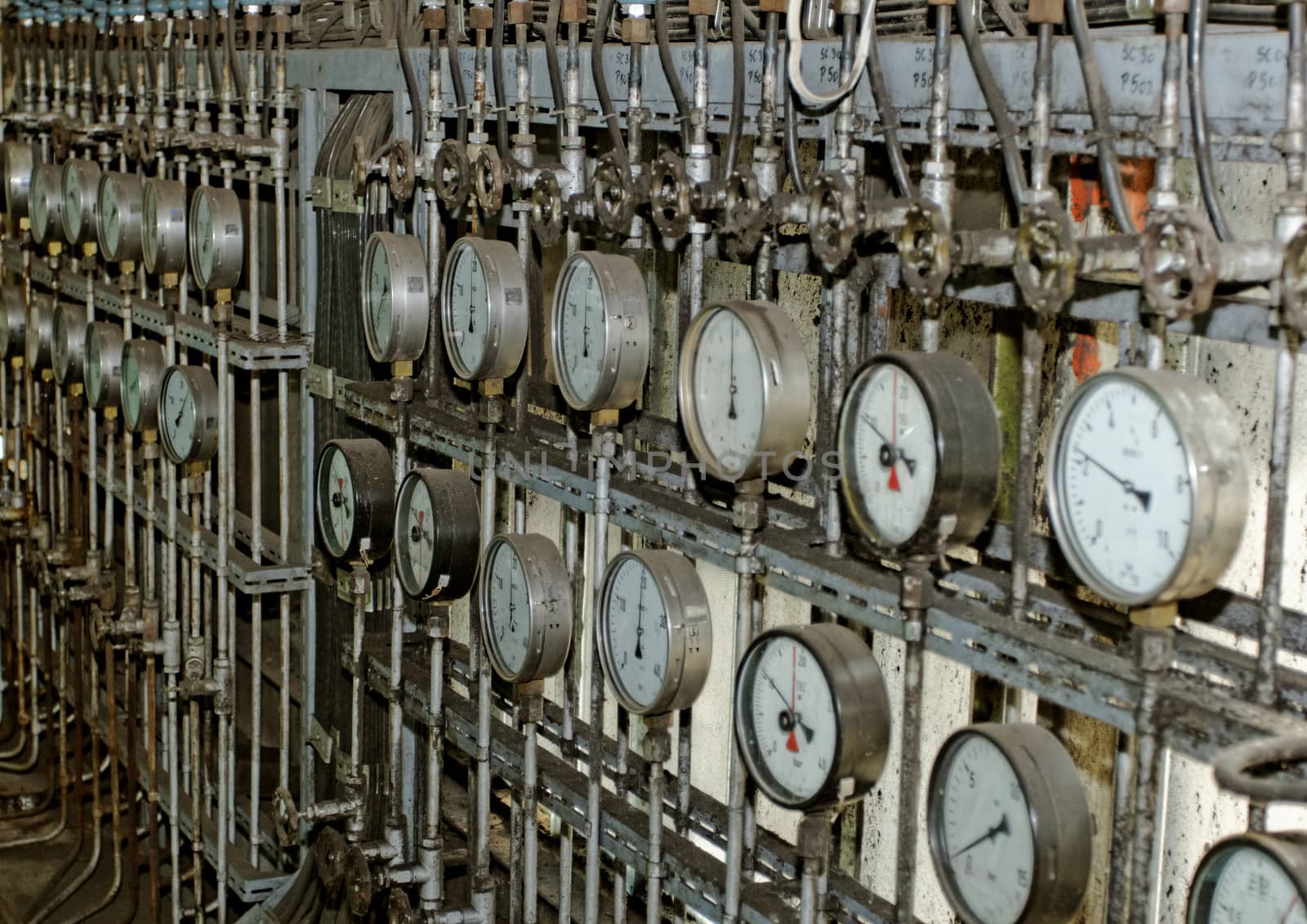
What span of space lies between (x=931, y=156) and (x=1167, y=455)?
56 centimetres

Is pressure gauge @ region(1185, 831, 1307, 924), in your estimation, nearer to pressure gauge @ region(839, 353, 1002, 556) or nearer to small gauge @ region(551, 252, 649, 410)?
pressure gauge @ region(839, 353, 1002, 556)

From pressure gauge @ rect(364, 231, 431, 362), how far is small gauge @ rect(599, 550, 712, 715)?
83 cm

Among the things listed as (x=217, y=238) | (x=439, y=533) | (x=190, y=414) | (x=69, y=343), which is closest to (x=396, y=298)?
(x=439, y=533)

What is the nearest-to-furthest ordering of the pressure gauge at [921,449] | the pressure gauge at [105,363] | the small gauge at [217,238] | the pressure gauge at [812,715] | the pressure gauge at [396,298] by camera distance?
the pressure gauge at [921,449] → the pressure gauge at [812,715] → the pressure gauge at [396,298] → the small gauge at [217,238] → the pressure gauge at [105,363]

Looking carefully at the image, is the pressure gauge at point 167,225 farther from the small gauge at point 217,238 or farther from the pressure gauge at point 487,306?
the pressure gauge at point 487,306

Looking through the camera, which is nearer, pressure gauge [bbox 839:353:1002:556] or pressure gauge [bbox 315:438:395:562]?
pressure gauge [bbox 839:353:1002:556]

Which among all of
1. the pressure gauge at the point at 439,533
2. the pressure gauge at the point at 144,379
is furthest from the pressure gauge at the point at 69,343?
the pressure gauge at the point at 439,533

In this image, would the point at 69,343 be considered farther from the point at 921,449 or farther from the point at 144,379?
the point at 921,449

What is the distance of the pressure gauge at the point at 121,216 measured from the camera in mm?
4359

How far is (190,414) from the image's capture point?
160 inches

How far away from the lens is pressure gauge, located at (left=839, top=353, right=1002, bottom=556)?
192 cm

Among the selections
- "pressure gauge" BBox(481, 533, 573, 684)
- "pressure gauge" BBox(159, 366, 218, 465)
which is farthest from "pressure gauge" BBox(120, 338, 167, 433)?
"pressure gauge" BBox(481, 533, 573, 684)

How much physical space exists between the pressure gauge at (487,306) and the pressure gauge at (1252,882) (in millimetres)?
1600

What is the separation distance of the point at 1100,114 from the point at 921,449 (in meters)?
0.44
